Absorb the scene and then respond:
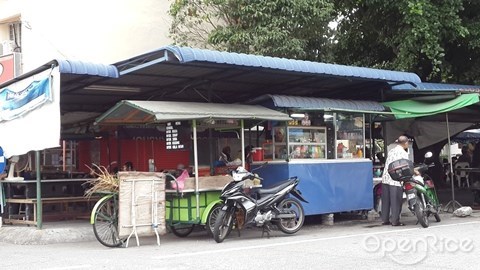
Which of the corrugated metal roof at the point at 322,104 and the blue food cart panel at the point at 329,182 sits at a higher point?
the corrugated metal roof at the point at 322,104

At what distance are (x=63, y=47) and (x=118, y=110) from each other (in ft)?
22.5

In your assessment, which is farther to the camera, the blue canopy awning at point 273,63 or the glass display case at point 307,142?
the glass display case at point 307,142

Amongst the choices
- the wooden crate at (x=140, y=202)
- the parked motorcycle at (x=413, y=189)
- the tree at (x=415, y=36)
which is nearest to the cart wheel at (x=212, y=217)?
the wooden crate at (x=140, y=202)

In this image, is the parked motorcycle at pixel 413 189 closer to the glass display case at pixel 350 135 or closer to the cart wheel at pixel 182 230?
the glass display case at pixel 350 135

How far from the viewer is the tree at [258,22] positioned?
15.0m

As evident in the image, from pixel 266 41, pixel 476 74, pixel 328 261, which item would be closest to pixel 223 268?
pixel 328 261

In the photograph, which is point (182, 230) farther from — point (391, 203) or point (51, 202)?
point (391, 203)

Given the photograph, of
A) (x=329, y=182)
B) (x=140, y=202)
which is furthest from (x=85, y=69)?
(x=329, y=182)

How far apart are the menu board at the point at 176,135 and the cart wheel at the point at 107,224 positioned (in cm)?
154

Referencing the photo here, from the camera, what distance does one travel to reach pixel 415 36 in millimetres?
14617

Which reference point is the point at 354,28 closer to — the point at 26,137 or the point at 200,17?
the point at 200,17

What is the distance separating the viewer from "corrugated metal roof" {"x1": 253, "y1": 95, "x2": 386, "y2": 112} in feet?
36.3

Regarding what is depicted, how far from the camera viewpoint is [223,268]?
6945mm

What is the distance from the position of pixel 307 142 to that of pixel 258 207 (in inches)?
94.1
